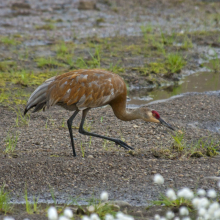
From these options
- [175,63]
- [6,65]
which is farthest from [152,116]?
[6,65]

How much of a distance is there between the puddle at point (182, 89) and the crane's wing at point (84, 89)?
2.31 m

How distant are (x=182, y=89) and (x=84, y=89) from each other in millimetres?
A: 3883

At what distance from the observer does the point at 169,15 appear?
50.9ft

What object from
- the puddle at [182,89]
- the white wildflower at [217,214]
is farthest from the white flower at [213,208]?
the puddle at [182,89]

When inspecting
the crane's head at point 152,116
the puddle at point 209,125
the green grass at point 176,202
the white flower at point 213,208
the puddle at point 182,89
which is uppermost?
the white flower at point 213,208

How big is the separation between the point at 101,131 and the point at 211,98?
8.29 ft

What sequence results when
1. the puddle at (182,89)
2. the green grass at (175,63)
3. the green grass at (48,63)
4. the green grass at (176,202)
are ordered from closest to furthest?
the green grass at (176,202) < the puddle at (182,89) < the green grass at (48,63) < the green grass at (175,63)

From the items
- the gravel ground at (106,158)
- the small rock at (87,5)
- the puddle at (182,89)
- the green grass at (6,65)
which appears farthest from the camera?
the small rock at (87,5)

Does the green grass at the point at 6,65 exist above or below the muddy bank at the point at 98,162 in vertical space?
below

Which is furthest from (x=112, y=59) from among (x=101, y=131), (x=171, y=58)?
(x=101, y=131)

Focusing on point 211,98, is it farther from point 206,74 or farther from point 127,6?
point 127,6

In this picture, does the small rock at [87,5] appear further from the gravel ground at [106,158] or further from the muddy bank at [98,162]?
the muddy bank at [98,162]

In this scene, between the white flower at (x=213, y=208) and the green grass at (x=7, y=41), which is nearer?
Result: the white flower at (x=213, y=208)

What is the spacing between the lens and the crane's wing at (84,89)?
17.8 ft
